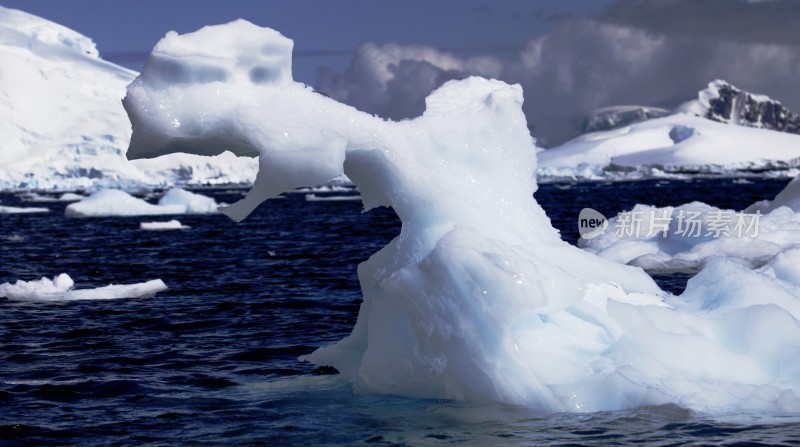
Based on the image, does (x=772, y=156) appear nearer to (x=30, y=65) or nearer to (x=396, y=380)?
(x=30, y=65)

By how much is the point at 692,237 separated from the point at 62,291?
10787 mm

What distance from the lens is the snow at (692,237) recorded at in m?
16.3

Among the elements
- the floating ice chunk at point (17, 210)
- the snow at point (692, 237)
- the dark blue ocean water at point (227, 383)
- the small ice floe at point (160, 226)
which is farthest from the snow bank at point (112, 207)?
the snow at point (692, 237)

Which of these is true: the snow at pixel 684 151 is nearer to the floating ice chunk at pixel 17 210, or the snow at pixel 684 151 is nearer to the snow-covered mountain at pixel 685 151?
the snow-covered mountain at pixel 685 151

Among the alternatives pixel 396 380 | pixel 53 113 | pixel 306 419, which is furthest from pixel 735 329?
pixel 53 113

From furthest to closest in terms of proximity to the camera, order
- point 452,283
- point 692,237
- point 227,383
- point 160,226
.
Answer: point 160,226 → point 692,237 → point 227,383 → point 452,283

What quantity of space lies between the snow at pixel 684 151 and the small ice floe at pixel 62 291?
4629 inches

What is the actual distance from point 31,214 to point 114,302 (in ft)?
111

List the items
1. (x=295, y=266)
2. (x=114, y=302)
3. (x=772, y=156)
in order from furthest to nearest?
(x=772, y=156) < (x=295, y=266) < (x=114, y=302)

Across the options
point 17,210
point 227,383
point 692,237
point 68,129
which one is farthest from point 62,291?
point 68,129

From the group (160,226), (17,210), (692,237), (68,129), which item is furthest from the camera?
(68,129)

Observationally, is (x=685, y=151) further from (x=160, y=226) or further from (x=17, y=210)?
(x=160, y=226)

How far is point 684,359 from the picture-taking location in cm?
726

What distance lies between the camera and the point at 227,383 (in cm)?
854
